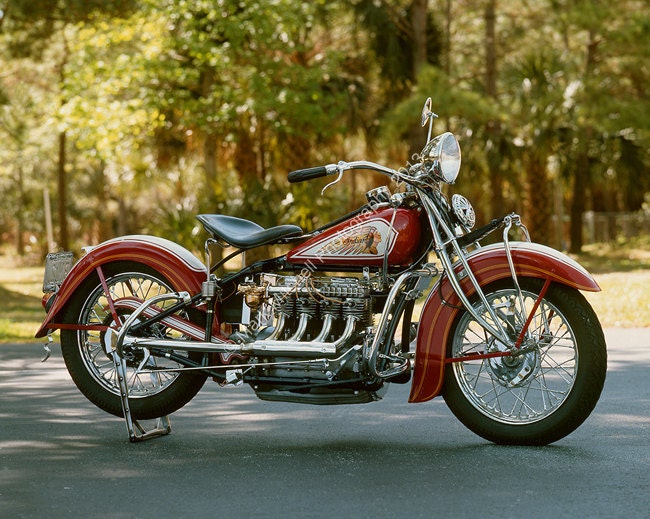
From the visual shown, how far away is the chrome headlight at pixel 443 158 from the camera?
6.04 meters

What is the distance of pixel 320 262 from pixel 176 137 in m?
23.7

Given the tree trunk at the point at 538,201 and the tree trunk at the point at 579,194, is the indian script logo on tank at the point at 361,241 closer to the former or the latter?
the tree trunk at the point at 538,201

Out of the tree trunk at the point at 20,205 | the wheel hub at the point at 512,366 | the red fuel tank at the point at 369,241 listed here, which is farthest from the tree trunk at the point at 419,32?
the tree trunk at the point at 20,205

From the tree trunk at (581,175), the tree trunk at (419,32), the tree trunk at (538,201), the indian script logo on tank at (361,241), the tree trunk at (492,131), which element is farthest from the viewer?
the tree trunk at (581,175)

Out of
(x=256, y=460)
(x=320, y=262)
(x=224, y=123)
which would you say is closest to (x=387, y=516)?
(x=256, y=460)

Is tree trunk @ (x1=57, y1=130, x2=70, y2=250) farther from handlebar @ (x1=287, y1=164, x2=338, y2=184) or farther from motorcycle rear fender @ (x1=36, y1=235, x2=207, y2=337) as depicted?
handlebar @ (x1=287, y1=164, x2=338, y2=184)

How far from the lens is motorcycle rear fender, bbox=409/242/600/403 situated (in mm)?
5930

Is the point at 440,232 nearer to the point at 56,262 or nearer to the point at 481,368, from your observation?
the point at 481,368

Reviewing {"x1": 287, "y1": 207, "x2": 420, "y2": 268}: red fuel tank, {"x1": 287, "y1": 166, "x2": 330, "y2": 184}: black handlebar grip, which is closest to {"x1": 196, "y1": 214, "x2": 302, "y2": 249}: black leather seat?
{"x1": 287, "y1": 207, "x2": 420, "y2": 268}: red fuel tank

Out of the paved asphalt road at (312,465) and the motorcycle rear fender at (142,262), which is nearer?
the paved asphalt road at (312,465)

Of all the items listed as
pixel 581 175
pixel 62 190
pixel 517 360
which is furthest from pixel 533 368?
pixel 62 190

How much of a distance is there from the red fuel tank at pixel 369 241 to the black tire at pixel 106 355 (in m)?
1.03

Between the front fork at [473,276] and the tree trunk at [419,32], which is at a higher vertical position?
the tree trunk at [419,32]

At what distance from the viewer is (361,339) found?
6121 millimetres
